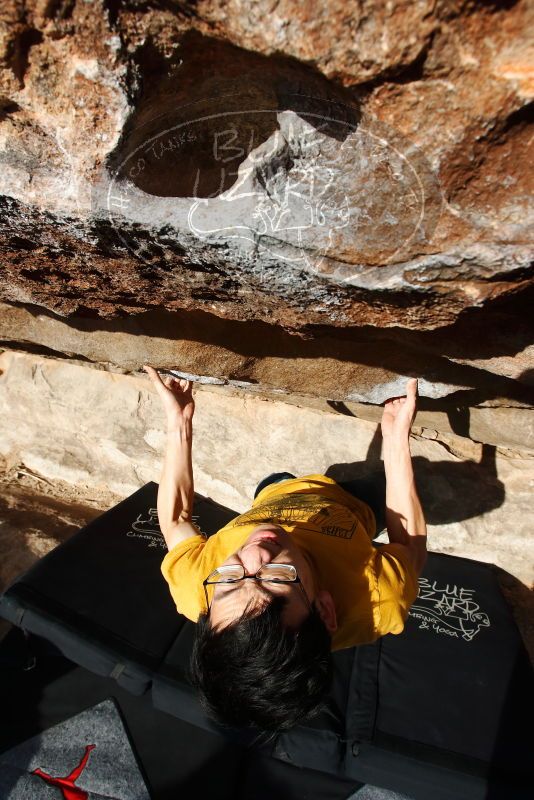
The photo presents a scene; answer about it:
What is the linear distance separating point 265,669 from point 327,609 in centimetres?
17

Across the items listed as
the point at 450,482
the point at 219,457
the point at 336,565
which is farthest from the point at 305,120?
the point at 219,457

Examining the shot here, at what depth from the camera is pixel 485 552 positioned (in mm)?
1913

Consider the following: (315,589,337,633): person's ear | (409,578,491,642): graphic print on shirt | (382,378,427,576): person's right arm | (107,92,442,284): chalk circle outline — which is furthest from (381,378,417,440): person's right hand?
(409,578,491,642): graphic print on shirt

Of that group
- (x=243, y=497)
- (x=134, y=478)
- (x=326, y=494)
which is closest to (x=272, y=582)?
(x=326, y=494)

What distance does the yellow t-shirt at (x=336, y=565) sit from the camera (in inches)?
41.6

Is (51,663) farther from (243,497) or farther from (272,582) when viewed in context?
(272,582)

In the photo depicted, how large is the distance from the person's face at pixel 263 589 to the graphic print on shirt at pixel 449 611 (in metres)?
0.96

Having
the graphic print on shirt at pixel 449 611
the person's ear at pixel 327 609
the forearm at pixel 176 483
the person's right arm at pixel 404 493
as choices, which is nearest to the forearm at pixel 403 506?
the person's right arm at pixel 404 493

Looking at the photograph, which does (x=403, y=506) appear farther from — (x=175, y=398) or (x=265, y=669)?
(x=175, y=398)

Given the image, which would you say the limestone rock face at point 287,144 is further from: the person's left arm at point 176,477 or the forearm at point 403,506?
the person's left arm at point 176,477

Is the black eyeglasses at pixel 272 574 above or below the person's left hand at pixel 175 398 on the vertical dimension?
below

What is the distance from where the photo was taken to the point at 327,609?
998 mm

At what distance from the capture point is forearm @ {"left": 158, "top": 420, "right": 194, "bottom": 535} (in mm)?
1320

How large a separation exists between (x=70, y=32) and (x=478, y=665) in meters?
1.86
